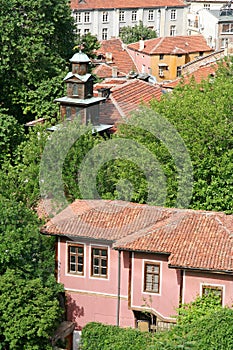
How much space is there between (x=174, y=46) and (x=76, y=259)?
38261mm

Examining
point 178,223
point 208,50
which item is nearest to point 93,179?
point 178,223

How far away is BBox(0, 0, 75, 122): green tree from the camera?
3425 centimetres

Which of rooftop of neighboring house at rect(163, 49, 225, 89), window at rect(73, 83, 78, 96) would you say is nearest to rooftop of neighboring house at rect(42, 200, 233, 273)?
window at rect(73, 83, 78, 96)

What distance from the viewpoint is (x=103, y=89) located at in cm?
3397

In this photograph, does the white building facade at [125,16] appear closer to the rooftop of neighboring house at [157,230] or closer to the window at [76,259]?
the rooftop of neighboring house at [157,230]

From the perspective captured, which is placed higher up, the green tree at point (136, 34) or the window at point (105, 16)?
the window at point (105, 16)

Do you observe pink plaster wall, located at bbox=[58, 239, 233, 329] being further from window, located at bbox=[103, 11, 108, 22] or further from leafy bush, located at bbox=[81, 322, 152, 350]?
window, located at bbox=[103, 11, 108, 22]

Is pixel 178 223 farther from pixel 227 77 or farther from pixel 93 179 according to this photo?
pixel 227 77

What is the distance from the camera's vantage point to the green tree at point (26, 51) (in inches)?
1348

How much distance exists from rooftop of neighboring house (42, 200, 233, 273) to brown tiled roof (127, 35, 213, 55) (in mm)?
35335

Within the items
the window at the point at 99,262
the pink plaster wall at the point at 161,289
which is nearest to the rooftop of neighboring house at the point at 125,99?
the window at the point at 99,262

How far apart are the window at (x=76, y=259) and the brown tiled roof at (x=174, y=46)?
36286 mm

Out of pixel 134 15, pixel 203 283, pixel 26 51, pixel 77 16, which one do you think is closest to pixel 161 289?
pixel 203 283

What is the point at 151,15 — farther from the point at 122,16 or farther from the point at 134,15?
the point at 122,16
